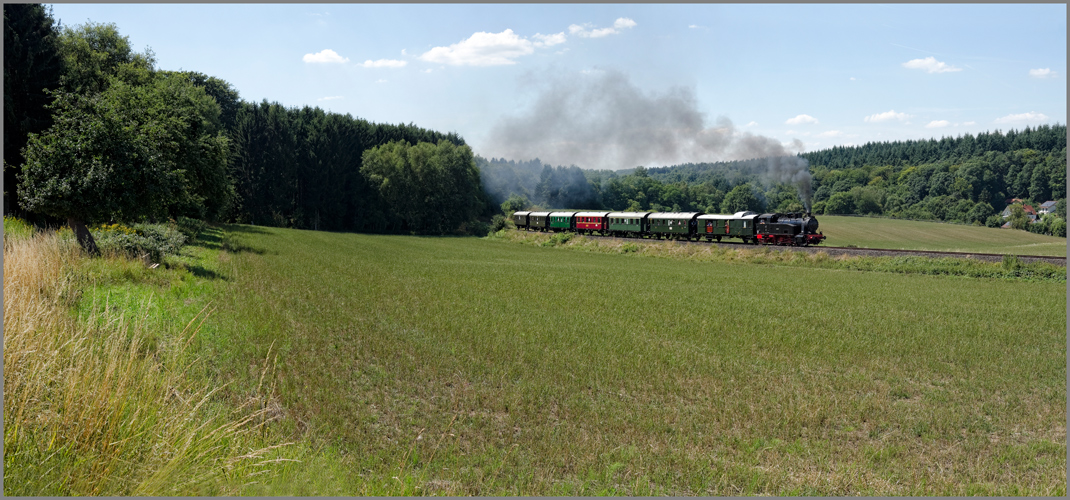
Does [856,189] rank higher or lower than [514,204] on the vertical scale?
higher

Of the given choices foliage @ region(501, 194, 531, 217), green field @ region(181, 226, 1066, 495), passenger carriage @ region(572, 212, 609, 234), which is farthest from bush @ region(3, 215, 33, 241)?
foliage @ region(501, 194, 531, 217)

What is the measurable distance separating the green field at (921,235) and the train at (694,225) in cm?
1753

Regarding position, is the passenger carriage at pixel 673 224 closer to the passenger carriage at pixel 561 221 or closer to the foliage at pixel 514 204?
the passenger carriage at pixel 561 221

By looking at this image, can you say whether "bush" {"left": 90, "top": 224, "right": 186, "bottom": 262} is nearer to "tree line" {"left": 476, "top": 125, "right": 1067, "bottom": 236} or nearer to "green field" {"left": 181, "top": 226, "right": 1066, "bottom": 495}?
"green field" {"left": 181, "top": 226, "right": 1066, "bottom": 495}

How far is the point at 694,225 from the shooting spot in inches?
2104

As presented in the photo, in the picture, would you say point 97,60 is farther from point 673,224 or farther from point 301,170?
point 673,224

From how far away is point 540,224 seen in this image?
2904 inches

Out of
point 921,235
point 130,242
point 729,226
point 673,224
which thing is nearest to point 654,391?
point 130,242

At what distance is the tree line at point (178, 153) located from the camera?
20.5 metres

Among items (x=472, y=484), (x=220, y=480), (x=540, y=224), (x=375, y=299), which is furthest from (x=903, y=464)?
(x=540, y=224)

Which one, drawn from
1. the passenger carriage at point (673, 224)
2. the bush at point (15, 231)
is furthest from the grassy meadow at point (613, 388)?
the passenger carriage at point (673, 224)

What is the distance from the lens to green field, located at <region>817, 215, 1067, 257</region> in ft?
208

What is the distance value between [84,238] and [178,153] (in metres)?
16.3

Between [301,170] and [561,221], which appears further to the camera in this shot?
[301,170]
